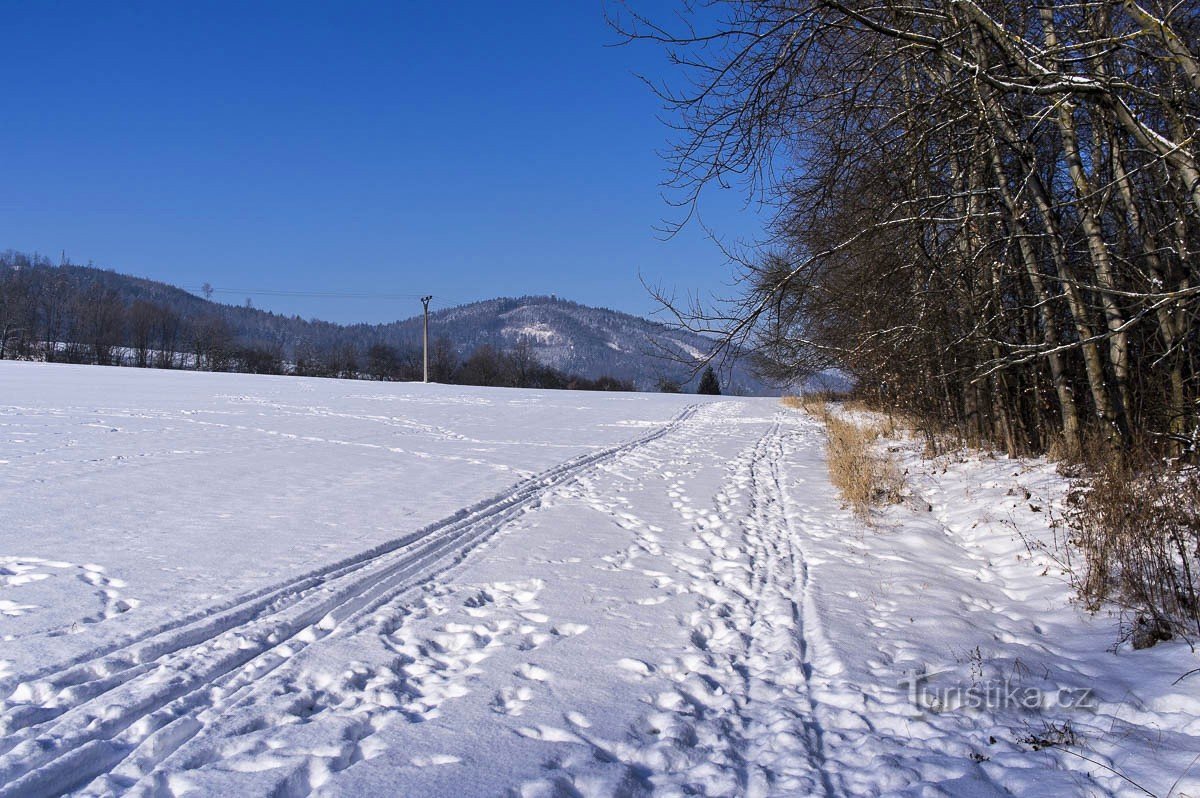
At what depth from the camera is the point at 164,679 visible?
11.5 ft

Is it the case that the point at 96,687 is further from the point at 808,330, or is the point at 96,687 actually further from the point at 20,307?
the point at 20,307

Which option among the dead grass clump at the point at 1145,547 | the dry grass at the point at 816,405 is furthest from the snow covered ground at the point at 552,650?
the dry grass at the point at 816,405

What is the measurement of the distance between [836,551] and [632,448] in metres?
8.76

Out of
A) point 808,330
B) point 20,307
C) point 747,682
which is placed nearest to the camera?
point 747,682

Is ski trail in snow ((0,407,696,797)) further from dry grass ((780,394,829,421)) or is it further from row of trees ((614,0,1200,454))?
dry grass ((780,394,829,421))

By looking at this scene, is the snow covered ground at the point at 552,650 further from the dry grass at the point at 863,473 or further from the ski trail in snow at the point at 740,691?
the dry grass at the point at 863,473

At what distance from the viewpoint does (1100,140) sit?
7598mm

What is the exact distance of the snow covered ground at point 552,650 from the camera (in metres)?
2.91

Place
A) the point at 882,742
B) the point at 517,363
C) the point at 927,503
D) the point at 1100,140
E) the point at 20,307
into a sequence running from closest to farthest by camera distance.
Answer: the point at 882,742, the point at 1100,140, the point at 927,503, the point at 20,307, the point at 517,363

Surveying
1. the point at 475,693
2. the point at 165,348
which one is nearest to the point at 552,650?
the point at 475,693

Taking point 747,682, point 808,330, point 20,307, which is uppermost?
point 20,307

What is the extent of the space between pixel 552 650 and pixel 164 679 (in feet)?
6.64

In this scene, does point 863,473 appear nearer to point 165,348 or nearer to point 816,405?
point 816,405

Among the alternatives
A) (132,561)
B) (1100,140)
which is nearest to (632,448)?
(1100,140)
